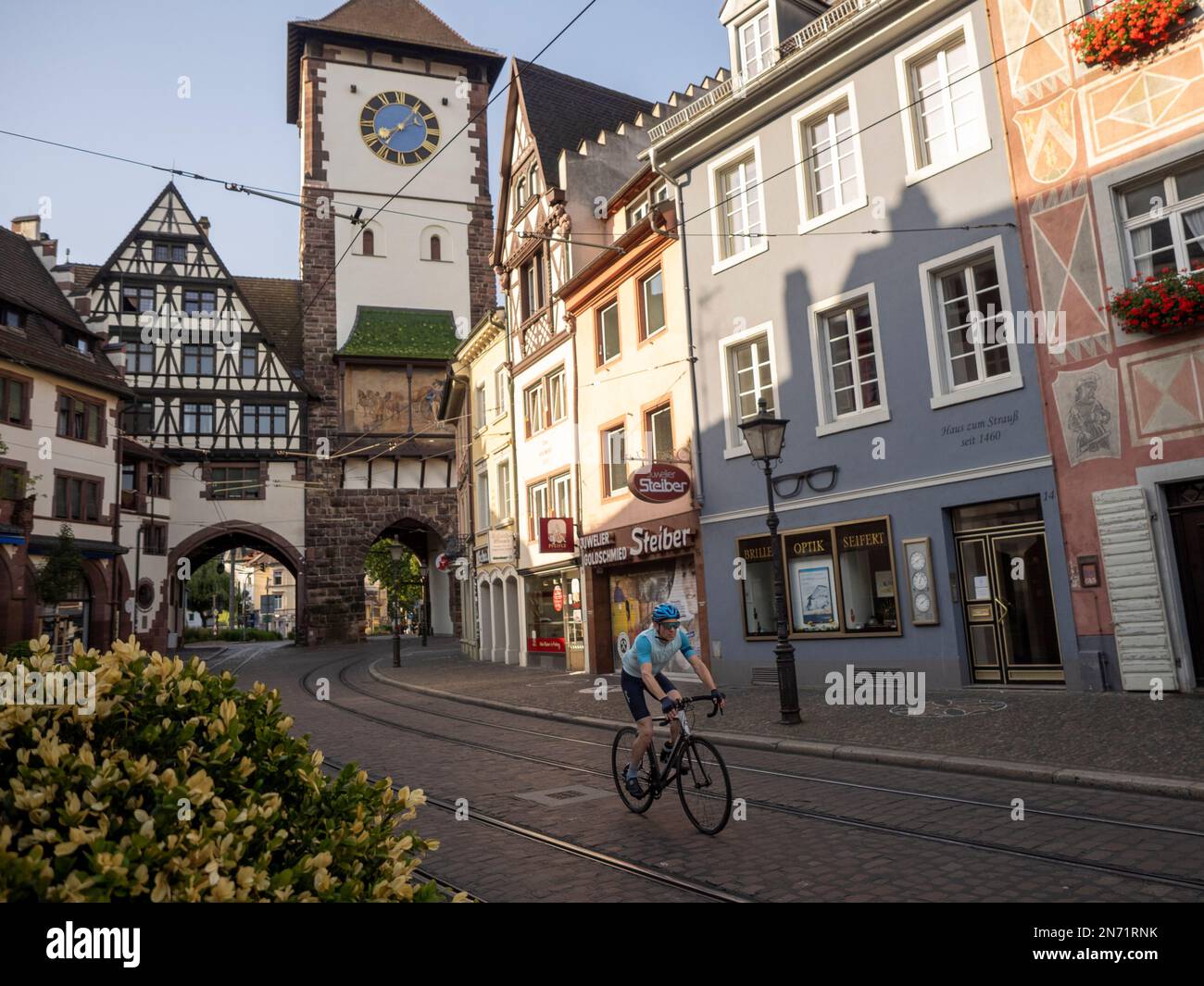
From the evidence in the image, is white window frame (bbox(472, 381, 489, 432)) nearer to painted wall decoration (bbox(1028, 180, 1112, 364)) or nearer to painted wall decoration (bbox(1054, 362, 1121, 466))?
painted wall decoration (bbox(1028, 180, 1112, 364))

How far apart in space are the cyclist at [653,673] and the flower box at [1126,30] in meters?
9.93

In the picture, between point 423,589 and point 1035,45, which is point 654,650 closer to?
point 1035,45

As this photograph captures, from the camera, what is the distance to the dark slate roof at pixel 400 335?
44.8 metres

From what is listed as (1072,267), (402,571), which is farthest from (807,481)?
(402,571)

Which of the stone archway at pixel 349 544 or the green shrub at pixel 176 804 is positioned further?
the stone archway at pixel 349 544

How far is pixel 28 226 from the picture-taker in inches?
1572

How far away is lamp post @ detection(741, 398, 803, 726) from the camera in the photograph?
464 inches

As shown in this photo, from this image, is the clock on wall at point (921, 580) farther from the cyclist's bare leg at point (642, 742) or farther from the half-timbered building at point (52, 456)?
the half-timbered building at point (52, 456)

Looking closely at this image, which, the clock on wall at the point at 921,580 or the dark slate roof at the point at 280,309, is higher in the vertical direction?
the dark slate roof at the point at 280,309

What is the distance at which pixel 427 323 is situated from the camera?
46.6 m

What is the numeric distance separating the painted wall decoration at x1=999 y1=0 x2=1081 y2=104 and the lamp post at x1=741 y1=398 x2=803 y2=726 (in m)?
6.01

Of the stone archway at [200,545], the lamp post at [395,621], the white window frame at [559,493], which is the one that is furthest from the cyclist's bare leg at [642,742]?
the stone archway at [200,545]

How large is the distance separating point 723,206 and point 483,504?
53.6 ft
